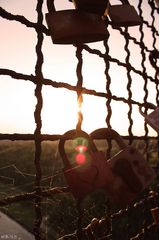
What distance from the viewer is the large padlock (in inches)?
40.1

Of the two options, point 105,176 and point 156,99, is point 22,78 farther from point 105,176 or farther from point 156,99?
point 156,99

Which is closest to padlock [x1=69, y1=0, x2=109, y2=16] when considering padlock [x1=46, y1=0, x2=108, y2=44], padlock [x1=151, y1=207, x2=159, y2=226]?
padlock [x1=46, y1=0, x2=108, y2=44]

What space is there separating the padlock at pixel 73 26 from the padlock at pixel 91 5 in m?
0.02

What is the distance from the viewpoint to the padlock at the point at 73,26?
1071mm

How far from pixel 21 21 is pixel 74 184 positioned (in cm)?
54

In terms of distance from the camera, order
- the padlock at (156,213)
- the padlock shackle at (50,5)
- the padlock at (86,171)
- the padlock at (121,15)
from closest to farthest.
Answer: the padlock at (86,171), the padlock shackle at (50,5), the padlock at (121,15), the padlock at (156,213)

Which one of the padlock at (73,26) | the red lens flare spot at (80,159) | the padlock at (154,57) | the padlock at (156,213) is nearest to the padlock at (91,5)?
the padlock at (73,26)

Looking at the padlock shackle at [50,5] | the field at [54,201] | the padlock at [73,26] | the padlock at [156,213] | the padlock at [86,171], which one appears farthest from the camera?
the padlock at [156,213]

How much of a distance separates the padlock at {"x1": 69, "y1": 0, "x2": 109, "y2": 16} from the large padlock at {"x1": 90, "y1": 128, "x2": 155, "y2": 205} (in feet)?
1.26

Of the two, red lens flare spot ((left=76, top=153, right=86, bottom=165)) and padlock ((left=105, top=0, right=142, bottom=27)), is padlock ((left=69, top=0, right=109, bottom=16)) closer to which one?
padlock ((left=105, top=0, right=142, bottom=27))

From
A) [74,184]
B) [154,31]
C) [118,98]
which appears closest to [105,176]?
[74,184]

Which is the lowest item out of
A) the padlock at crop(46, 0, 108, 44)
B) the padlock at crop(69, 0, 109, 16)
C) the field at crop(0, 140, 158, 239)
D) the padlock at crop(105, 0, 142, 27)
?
the field at crop(0, 140, 158, 239)

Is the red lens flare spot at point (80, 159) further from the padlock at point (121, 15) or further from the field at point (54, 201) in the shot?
the padlock at point (121, 15)

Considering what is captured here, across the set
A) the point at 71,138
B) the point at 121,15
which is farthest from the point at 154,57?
the point at 71,138
